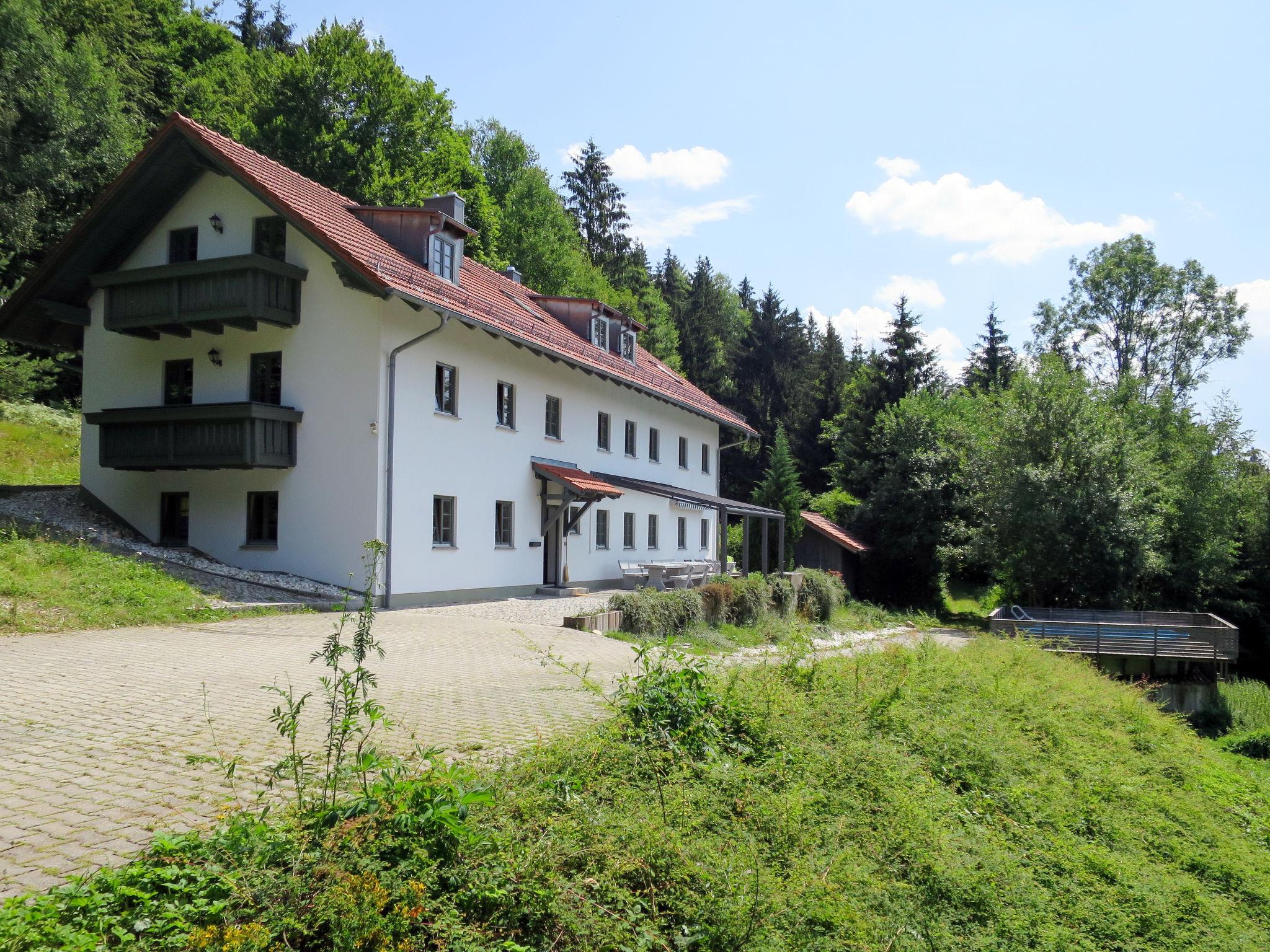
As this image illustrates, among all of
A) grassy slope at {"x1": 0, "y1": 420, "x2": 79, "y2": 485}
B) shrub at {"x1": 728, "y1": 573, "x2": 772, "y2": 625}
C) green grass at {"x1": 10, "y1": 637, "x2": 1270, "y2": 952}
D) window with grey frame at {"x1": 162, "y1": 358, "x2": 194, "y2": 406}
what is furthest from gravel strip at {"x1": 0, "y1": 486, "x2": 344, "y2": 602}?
green grass at {"x1": 10, "y1": 637, "x2": 1270, "y2": 952}

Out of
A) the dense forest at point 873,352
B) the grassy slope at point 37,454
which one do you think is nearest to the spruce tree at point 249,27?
the dense forest at point 873,352

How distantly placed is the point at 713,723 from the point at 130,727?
4.35m

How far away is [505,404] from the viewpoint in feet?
71.9

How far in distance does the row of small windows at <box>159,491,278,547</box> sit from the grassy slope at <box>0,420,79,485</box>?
506cm

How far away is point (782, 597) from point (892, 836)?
1697 cm

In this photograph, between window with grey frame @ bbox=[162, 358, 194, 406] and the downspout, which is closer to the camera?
the downspout

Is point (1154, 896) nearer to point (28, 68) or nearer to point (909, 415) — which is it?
point (909, 415)

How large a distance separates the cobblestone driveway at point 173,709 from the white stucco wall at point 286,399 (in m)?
3.98

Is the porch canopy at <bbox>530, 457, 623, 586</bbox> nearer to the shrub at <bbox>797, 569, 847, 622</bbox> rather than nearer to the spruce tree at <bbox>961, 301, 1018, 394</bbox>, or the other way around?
the shrub at <bbox>797, 569, 847, 622</bbox>

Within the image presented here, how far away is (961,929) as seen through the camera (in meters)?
5.22

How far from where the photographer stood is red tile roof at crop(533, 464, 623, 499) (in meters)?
22.3

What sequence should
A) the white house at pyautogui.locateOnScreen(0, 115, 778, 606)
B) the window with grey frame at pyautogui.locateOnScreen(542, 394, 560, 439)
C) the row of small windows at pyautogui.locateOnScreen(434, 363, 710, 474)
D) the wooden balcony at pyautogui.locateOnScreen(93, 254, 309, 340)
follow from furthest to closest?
the window with grey frame at pyautogui.locateOnScreen(542, 394, 560, 439) < the row of small windows at pyautogui.locateOnScreen(434, 363, 710, 474) < the white house at pyautogui.locateOnScreen(0, 115, 778, 606) < the wooden balcony at pyautogui.locateOnScreen(93, 254, 309, 340)

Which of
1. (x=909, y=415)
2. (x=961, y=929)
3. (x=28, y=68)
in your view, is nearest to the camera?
(x=961, y=929)

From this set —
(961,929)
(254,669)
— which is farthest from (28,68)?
(961,929)
